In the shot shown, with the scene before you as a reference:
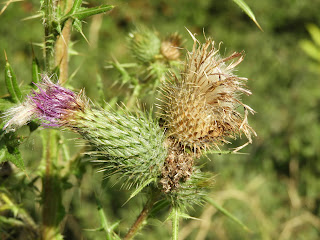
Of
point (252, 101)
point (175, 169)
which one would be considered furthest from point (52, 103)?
point (252, 101)

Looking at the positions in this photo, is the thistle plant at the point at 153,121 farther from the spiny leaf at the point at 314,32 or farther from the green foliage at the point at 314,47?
the spiny leaf at the point at 314,32

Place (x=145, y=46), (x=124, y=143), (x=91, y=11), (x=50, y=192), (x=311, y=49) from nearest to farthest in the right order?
(x=91, y=11)
(x=124, y=143)
(x=50, y=192)
(x=145, y=46)
(x=311, y=49)

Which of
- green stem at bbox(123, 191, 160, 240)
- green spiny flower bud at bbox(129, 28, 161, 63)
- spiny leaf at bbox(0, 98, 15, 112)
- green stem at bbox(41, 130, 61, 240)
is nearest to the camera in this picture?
spiny leaf at bbox(0, 98, 15, 112)

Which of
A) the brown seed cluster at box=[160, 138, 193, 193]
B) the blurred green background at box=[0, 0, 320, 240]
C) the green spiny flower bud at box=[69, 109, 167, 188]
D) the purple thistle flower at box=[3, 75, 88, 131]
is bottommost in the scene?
the blurred green background at box=[0, 0, 320, 240]

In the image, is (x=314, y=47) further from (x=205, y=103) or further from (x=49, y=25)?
(x=49, y=25)

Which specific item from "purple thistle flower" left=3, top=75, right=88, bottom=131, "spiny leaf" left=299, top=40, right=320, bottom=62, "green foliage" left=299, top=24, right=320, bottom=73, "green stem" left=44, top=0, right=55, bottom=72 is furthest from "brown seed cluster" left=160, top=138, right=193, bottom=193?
"spiny leaf" left=299, top=40, right=320, bottom=62

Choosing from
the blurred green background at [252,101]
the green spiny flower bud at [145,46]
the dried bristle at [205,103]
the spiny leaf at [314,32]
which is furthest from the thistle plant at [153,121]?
the spiny leaf at [314,32]

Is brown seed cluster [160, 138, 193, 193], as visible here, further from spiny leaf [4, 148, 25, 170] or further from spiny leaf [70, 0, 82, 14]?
spiny leaf [70, 0, 82, 14]

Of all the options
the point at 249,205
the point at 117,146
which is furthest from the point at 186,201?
the point at 249,205
